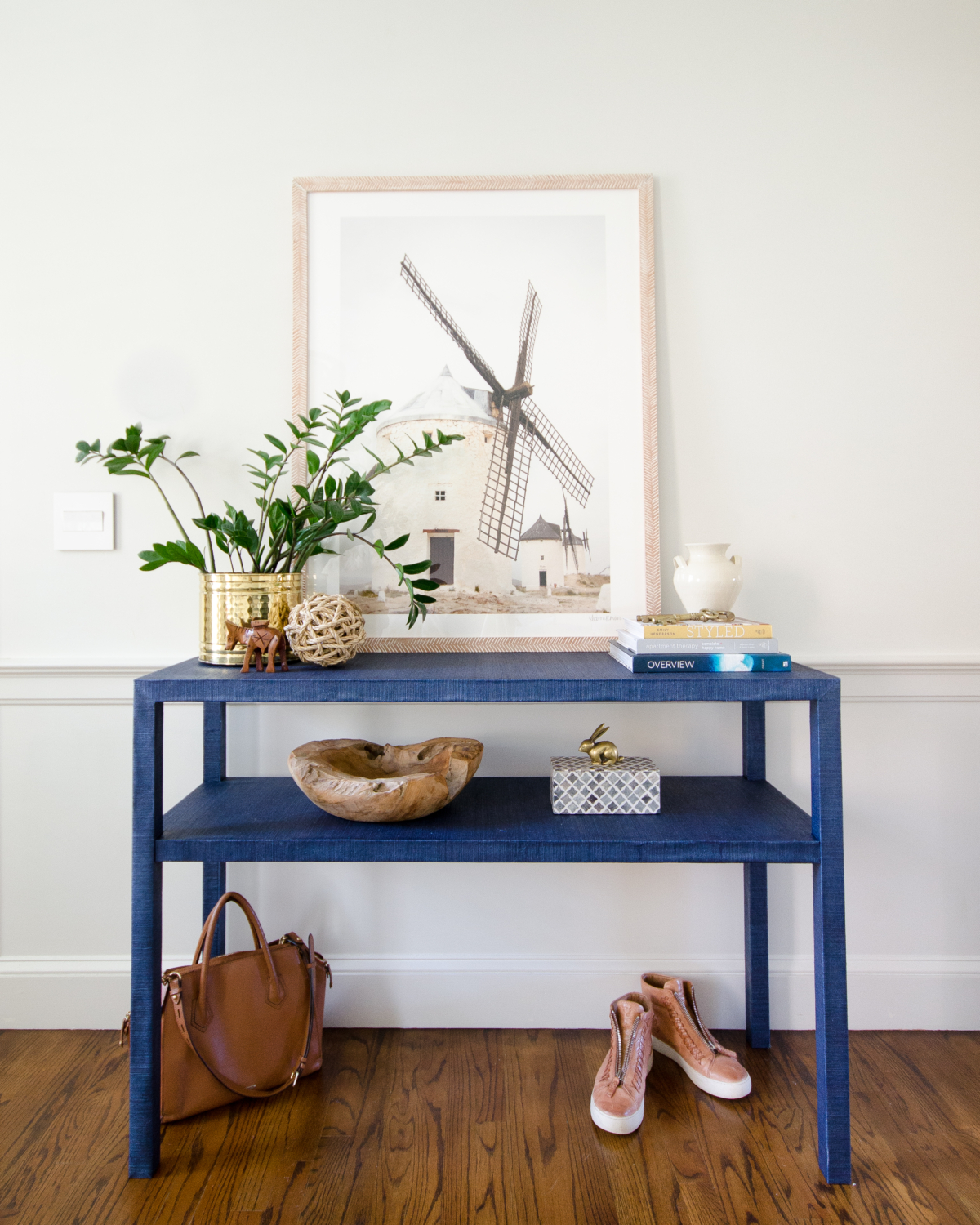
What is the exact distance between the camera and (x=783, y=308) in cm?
166

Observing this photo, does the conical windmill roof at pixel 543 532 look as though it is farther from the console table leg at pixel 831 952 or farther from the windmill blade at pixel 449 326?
the console table leg at pixel 831 952

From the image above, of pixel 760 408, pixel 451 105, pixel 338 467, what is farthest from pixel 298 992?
pixel 451 105

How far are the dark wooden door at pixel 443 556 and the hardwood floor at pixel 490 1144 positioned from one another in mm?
1032

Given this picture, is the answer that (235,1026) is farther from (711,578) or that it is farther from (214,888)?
(711,578)

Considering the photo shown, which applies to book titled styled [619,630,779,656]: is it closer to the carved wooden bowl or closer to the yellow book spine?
the yellow book spine

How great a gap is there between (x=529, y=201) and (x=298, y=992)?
1.75 m

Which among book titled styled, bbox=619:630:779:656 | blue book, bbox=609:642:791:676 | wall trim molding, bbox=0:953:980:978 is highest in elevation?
book titled styled, bbox=619:630:779:656

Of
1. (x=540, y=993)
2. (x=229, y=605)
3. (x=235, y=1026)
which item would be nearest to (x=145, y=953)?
(x=235, y=1026)

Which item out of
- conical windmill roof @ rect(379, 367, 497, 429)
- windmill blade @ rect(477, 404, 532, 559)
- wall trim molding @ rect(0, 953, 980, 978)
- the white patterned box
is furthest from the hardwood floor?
conical windmill roof @ rect(379, 367, 497, 429)

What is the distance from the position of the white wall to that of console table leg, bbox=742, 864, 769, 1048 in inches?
3.1

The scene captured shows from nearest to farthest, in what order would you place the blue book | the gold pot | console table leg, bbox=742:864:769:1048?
the blue book, the gold pot, console table leg, bbox=742:864:769:1048

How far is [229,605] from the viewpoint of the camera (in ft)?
4.61

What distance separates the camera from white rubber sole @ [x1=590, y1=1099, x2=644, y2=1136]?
52.4 inches

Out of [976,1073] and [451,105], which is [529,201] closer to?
[451,105]
